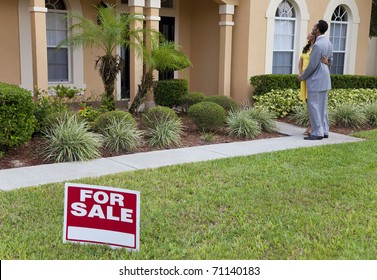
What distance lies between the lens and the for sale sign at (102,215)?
3771mm

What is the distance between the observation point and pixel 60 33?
483 inches

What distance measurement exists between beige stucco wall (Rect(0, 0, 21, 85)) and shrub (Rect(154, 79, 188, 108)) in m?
3.48

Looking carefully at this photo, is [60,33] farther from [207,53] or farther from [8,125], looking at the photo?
[8,125]

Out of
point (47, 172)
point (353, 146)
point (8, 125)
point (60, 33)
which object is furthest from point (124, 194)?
point (60, 33)

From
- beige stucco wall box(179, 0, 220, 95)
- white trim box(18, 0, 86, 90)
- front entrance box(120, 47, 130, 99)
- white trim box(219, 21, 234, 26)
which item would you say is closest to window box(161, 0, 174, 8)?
beige stucco wall box(179, 0, 220, 95)

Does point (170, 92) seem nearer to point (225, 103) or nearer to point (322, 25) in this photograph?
point (225, 103)

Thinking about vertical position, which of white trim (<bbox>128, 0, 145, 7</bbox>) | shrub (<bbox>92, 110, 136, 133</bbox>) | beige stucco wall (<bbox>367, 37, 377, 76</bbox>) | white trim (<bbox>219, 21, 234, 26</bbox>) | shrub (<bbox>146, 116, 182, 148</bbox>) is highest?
white trim (<bbox>128, 0, 145, 7</bbox>)

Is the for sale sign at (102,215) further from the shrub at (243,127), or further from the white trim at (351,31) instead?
the white trim at (351,31)

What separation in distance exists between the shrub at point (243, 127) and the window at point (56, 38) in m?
5.17

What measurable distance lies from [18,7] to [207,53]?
535cm

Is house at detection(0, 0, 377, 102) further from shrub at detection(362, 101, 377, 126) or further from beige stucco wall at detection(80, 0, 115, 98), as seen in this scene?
shrub at detection(362, 101, 377, 126)

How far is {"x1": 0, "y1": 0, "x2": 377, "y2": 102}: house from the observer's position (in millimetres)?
11539

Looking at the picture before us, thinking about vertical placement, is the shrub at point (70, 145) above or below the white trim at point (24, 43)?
below

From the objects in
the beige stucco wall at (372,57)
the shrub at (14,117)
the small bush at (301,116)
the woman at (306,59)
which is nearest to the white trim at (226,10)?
the small bush at (301,116)
